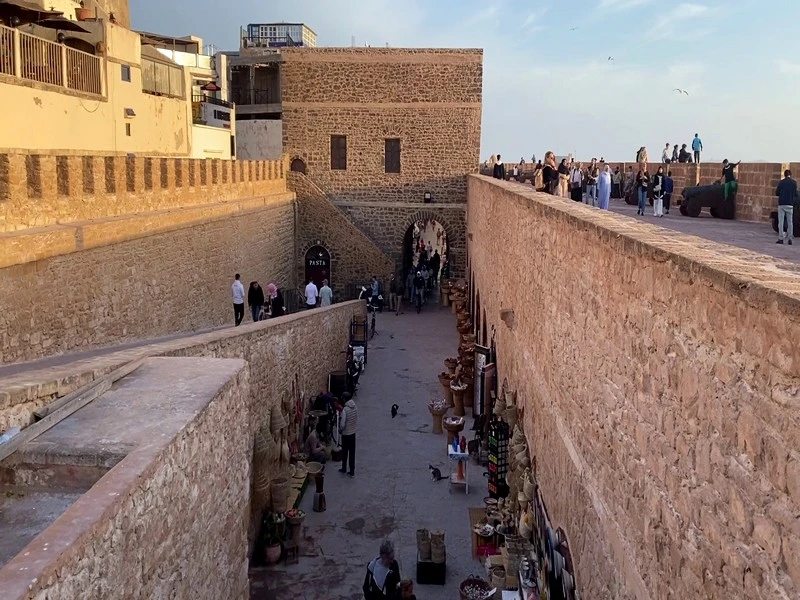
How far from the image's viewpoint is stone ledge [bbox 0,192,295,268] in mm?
8789

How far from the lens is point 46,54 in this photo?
13.7 m

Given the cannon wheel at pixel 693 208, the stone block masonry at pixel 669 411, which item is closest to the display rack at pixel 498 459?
the stone block masonry at pixel 669 411

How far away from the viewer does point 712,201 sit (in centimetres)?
1331

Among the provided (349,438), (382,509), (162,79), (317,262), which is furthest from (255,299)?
(162,79)

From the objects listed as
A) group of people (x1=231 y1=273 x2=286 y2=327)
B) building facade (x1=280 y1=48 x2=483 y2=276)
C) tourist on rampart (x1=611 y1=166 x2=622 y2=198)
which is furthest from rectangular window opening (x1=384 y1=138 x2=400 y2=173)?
group of people (x1=231 y1=273 x2=286 y2=327)

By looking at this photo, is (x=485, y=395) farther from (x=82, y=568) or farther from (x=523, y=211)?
(x=82, y=568)

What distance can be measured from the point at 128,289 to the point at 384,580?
6.62 metres

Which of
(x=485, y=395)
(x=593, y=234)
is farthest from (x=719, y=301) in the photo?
(x=485, y=395)

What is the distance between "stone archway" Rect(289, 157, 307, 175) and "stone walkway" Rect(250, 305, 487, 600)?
11.5m

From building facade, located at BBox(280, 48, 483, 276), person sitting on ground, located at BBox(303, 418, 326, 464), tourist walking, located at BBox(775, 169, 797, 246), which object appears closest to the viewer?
tourist walking, located at BBox(775, 169, 797, 246)

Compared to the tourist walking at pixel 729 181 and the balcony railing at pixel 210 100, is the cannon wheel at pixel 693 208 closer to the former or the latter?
the tourist walking at pixel 729 181

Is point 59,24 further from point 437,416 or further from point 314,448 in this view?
point 437,416

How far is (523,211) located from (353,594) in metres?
4.34

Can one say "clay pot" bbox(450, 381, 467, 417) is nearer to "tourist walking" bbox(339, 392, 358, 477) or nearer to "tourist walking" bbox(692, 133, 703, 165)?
"tourist walking" bbox(339, 392, 358, 477)
